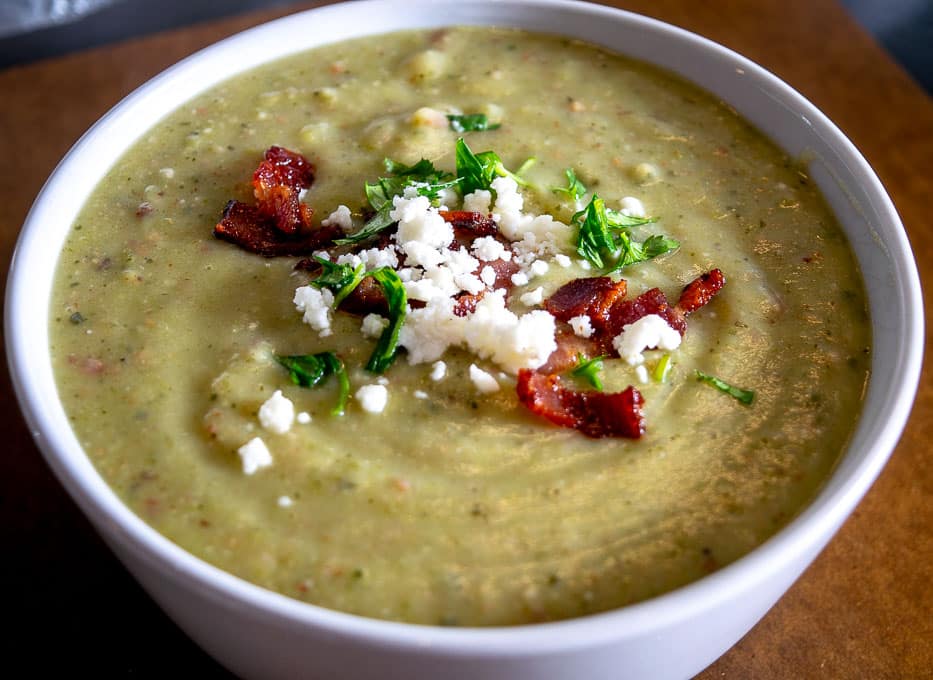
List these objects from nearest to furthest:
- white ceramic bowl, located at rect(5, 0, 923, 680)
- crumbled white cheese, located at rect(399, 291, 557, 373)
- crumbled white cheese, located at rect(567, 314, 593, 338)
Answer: white ceramic bowl, located at rect(5, 0, 923, 680)
crumbled white cheese, located at rect(399, 291, 557, 373)
crumbled white cheese, located at rect(567, 314, 593, 338)

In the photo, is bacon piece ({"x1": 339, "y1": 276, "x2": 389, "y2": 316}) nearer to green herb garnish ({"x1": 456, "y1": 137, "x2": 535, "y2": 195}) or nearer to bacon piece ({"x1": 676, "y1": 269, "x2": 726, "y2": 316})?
green herb garnish ({"x1": 456, "y1": 137, "x2": 535, "y2": 195})

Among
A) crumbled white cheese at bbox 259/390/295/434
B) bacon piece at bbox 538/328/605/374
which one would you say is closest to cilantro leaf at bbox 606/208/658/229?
bacon piece at bbox 538/328/605/374

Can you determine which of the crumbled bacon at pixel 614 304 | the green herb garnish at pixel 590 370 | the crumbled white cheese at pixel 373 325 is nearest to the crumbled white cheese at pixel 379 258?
the crumbled white cheese at pixel 373 325

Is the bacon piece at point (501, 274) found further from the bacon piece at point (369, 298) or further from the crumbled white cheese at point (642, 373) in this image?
the crumbled white cheese at point (642, 373)

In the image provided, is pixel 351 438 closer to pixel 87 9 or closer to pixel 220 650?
pixel 220 650

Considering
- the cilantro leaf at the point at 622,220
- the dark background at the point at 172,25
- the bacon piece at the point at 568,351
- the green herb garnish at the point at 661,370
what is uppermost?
the cilantro leaf at the point at 622,220

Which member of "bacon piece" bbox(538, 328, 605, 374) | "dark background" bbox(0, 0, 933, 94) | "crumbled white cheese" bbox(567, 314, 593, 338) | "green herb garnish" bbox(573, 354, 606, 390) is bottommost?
"dark background" bbox(0, 0, 933, 94)

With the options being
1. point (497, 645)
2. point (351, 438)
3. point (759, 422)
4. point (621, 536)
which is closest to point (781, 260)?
point (759, 422)
